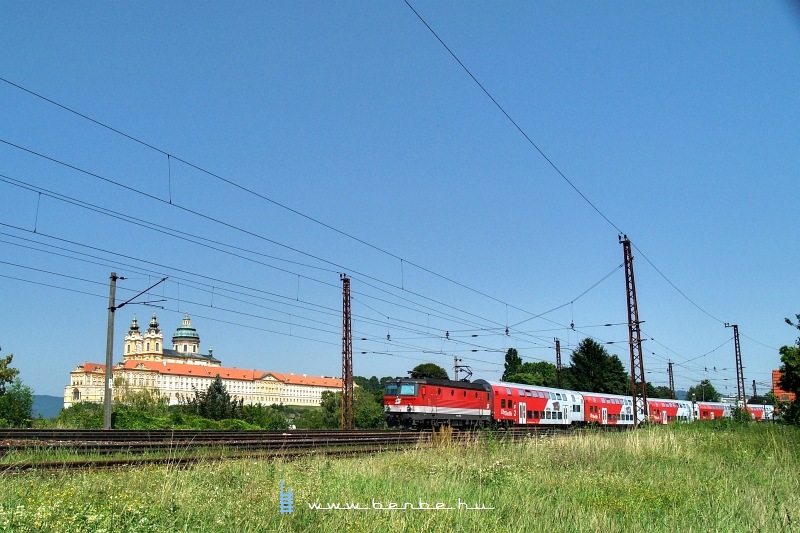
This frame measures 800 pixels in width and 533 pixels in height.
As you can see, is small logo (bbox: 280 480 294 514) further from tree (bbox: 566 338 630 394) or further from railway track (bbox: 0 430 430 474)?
tree (bbox: 566 338 630 394)

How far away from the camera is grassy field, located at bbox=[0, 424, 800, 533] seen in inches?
292

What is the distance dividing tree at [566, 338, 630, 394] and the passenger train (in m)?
24.7

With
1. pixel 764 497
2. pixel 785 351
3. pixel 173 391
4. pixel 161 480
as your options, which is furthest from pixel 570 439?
pixel 173 391

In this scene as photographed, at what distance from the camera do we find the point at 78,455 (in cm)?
1542

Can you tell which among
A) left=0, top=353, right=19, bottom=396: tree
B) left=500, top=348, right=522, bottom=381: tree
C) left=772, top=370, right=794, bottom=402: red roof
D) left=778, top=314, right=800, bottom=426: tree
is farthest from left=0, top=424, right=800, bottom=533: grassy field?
left=500, top=348, right=522, bottom=381: tree

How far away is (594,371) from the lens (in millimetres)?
81375

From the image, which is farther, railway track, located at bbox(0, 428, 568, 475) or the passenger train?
the passenger train

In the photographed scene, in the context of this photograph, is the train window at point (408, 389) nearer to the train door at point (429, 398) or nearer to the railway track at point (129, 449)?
the train door at point (429, 398)

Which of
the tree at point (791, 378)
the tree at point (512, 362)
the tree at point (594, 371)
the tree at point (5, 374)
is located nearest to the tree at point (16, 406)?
the tree at point (5, 374)

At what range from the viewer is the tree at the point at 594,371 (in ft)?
265

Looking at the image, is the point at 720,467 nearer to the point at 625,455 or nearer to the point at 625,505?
the point at 625,455

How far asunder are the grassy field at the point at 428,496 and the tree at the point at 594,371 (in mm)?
67919

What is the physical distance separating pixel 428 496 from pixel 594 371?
250ft

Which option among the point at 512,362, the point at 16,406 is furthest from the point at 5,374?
the point at 512,362
